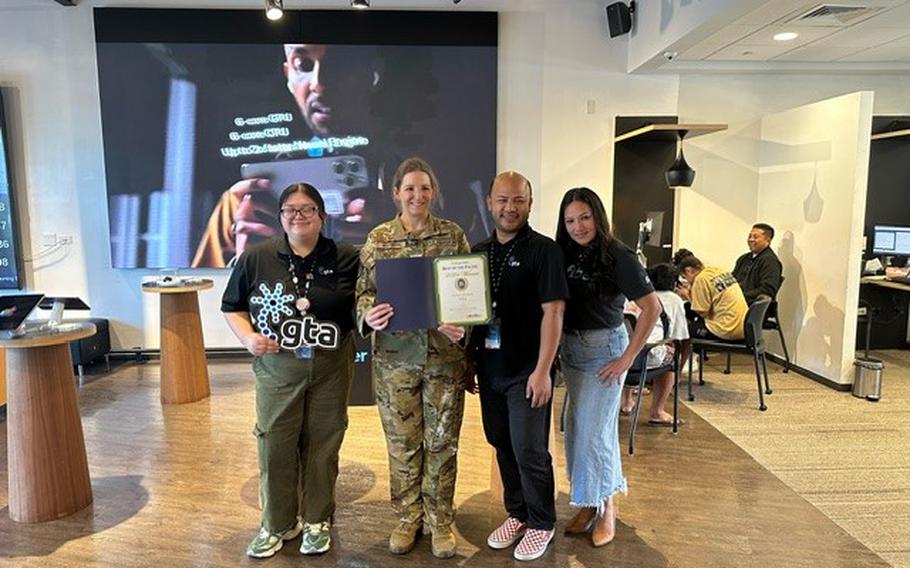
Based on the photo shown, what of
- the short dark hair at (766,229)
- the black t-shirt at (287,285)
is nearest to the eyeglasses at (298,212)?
the black t-shirt at (287,285)

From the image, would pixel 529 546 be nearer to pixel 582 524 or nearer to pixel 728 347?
pixel 582 524

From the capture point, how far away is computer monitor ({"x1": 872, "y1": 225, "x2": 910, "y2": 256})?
5.79 metres

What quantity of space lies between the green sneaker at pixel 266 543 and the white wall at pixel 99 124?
3567mm

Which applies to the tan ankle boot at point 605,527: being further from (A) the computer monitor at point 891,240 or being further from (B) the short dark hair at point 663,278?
(A) the computer monitor at point 891,240

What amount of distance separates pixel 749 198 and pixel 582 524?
4509 millimetres

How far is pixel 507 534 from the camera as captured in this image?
2.53 m

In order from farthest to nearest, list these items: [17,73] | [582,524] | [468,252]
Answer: [17,73] → [582,524] → [468,252]

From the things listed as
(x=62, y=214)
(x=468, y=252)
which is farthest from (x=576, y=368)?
(x=62, y=214)

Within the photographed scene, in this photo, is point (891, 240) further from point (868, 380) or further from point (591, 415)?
point (591, 415)

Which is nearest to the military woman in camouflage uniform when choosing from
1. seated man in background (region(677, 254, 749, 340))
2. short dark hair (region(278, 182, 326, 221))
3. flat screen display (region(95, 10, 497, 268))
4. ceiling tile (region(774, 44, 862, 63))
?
short dark hair (region(278, 182, 326, 221))


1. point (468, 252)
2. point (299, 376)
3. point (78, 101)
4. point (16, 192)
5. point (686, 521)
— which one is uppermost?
point (78, 101)

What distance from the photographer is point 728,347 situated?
15.0ft

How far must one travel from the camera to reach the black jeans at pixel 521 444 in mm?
2289

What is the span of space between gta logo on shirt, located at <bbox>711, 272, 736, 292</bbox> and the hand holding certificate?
10.4 feet
